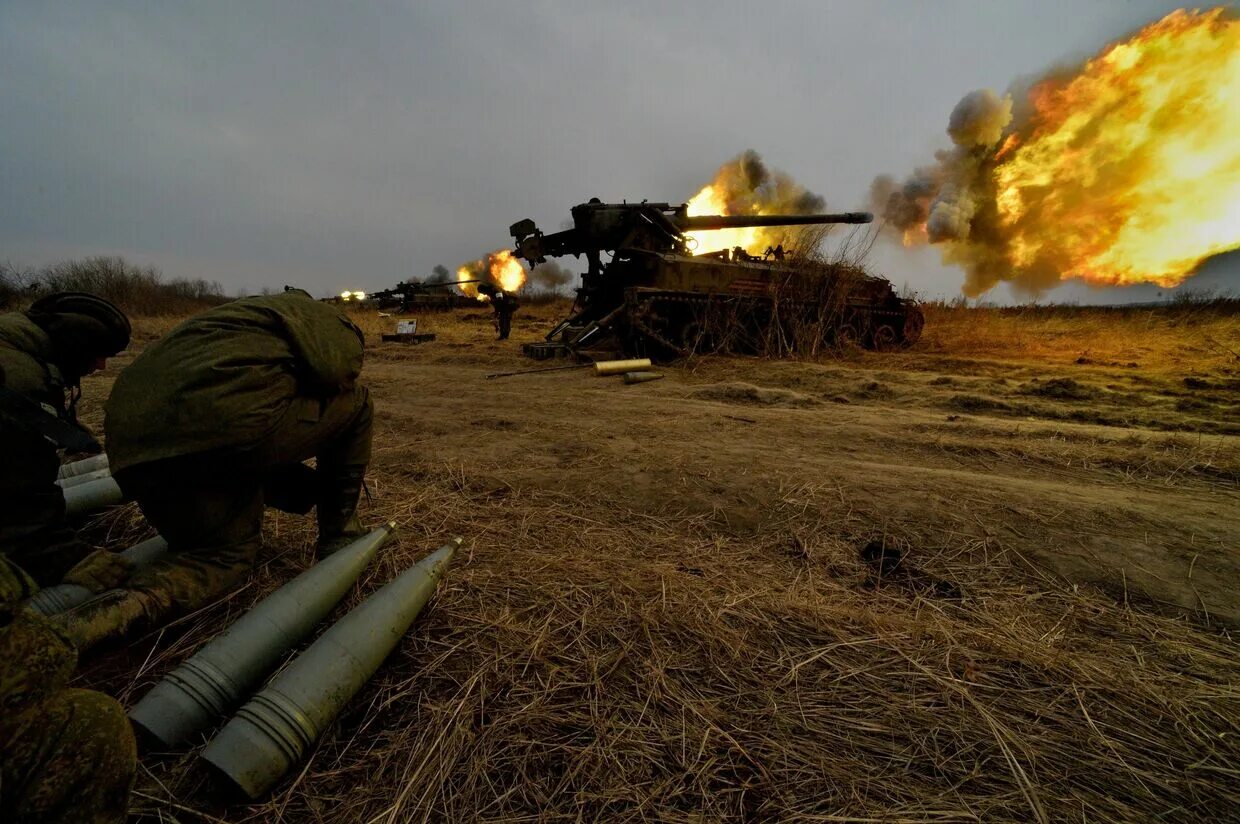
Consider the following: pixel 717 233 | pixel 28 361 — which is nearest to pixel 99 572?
pixel 28 361

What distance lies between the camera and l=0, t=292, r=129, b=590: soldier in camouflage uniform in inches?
88.7

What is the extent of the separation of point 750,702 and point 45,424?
119 inches

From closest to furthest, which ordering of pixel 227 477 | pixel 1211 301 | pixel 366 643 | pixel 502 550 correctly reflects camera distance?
pixel 366 643
pixel 227 477
pixel 502 550
pixel 1211 301

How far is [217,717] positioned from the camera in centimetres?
160

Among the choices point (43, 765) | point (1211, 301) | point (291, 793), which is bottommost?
point (291, 793)

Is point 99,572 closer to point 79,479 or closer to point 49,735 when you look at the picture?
point 49,735

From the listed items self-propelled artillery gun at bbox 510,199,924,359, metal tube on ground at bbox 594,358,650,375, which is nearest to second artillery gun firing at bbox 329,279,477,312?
self-propelled artillery gun at bbox 510,199,924,359

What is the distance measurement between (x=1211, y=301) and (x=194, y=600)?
27.7 meters

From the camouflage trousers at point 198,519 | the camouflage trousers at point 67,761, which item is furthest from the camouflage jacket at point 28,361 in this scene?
the camouflage trousers at point 67,761

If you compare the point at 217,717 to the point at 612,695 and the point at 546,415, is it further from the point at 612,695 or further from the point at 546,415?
the point at 546,415

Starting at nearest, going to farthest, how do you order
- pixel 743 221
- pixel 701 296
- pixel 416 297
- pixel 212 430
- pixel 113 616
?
pixel 113 616
pixel 212 430
pixel 701 296
pixel 743 221
pixel 416 297

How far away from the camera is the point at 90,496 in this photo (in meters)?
3.03

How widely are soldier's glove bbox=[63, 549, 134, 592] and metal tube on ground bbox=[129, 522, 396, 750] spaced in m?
0.66

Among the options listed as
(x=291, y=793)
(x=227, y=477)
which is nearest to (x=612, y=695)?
(x=291, y=793)
